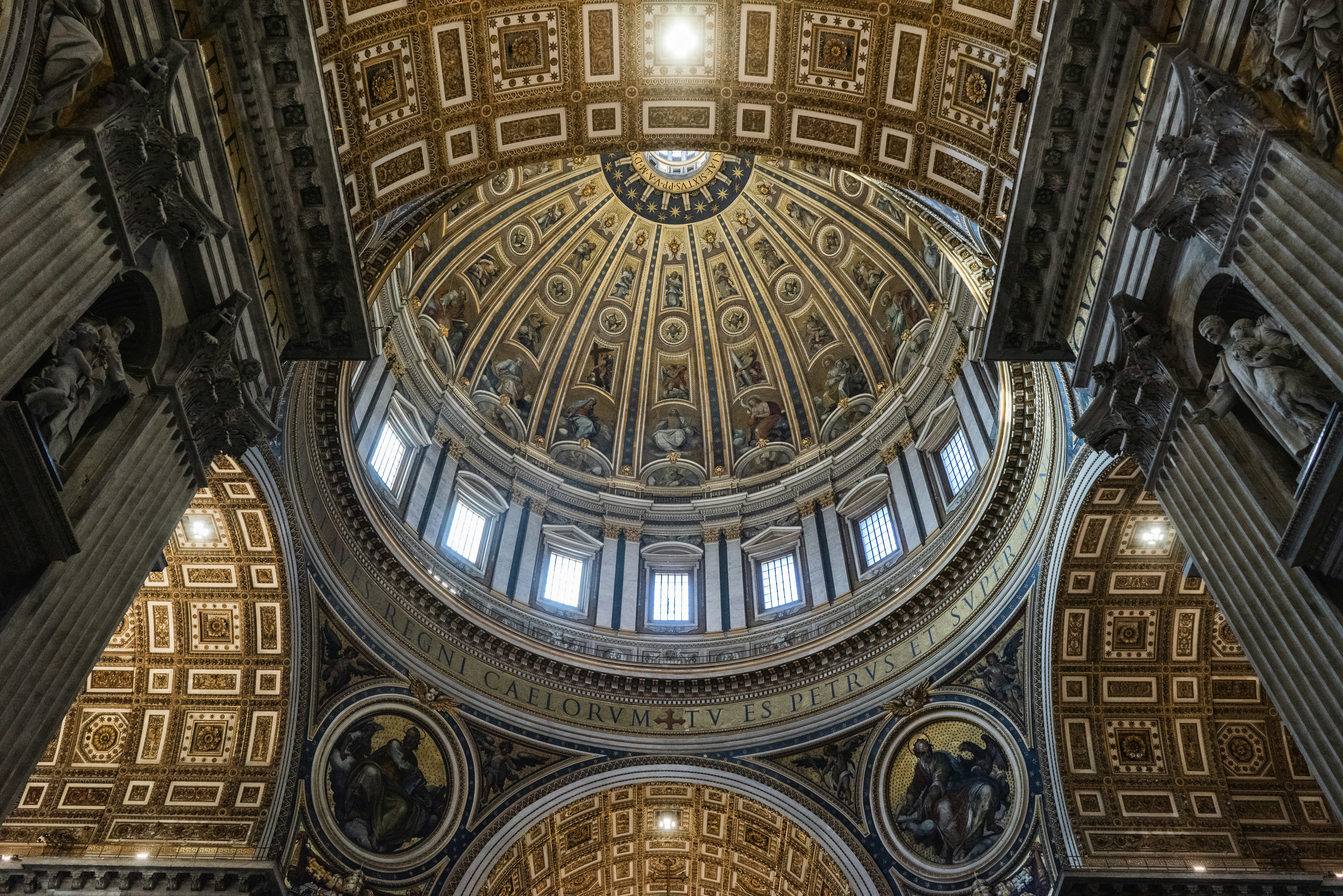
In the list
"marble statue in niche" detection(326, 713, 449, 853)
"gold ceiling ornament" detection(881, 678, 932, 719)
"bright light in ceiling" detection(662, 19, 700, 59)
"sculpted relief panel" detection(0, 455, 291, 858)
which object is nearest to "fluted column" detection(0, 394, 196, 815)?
"sculpted relief panel" detection(0, 455, 291, 858)

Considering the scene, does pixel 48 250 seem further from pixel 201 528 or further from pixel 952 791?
pixel 952 791

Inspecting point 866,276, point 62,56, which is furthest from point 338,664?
point 866,276

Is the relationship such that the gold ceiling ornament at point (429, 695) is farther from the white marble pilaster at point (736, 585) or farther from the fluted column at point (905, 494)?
the fluted column at point (905, 494)

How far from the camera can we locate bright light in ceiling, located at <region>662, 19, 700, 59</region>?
47.0 feet

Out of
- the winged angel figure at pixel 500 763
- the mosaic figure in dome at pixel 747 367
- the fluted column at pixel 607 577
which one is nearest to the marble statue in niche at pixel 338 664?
the winged angel figure at pixel 500 763

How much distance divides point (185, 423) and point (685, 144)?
8612 mm

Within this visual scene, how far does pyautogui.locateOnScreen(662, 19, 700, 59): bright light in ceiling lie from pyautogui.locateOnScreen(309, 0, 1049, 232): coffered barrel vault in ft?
0.06

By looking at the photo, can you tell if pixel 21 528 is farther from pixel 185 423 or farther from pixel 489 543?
pixel 489 543

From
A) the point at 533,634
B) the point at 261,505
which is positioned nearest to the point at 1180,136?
the point at 261,505

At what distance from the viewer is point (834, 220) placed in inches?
1234

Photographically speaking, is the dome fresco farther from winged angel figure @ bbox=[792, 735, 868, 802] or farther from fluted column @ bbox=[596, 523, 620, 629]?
winged angel figure @ bbox=[792, 735, 868, 802]

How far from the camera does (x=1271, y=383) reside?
9.54 metres

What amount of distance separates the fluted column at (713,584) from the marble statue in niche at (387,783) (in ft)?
28.0

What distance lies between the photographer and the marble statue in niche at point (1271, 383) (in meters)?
9.23
